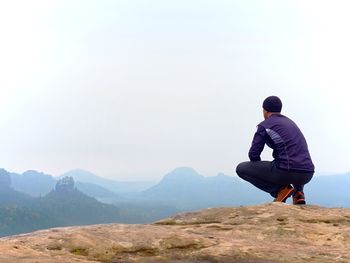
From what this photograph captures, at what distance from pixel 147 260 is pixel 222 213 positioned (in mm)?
4340

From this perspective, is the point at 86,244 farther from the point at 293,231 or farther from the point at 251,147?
the point at 251,147

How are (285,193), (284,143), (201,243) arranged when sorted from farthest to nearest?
1. (285,193)
2. (284,143)
3. (201,243)

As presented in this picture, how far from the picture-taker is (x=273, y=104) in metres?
11.8

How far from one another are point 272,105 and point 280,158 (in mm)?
1635

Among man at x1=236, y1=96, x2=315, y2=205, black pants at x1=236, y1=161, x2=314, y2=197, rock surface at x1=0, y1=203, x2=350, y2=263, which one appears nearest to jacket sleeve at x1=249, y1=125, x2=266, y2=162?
man at x1=236, y1=96, x2=315, y2=205

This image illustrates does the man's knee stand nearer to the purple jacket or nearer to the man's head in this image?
the purple jacket

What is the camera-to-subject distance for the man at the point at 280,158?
1113cm

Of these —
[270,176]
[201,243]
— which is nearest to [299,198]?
[270,176]

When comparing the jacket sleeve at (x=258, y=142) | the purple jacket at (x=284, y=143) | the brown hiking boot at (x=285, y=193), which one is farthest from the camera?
the brown hiking boot at (x=285, y=193)

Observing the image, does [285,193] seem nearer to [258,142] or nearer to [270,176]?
[270,176]

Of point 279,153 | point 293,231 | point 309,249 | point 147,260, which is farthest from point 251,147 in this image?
point 147,260

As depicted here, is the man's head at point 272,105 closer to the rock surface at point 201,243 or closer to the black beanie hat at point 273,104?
the black beanie hat at point 273,104

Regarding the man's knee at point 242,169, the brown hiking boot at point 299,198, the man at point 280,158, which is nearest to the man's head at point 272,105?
the man at point 280,158

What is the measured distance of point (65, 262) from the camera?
5.61m
